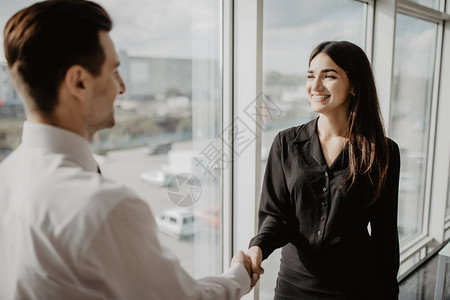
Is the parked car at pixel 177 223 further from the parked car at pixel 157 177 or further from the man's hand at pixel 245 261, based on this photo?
the man's hand at pixel 245 261

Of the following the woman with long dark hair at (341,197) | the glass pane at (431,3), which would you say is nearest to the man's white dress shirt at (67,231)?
the woman with long dark hair at (341,197)

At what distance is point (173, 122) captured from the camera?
1903mm

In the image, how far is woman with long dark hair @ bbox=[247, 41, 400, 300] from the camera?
153 cm

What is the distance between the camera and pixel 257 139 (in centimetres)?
202

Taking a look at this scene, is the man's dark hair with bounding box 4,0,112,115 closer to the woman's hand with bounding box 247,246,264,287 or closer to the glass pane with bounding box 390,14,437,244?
the woman's hand with bounding box 247,246,264,287

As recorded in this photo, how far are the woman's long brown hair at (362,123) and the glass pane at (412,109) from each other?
208 centimetres

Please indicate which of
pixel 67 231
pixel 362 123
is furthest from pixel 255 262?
pixel 67 231

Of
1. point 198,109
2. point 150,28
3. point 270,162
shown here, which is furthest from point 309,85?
point 150,28

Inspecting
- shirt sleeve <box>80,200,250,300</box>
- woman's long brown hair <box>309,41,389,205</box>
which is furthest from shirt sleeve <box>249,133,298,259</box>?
shirt sleeve <box>80,200,250,300</box>

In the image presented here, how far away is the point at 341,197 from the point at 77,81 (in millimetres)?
1113

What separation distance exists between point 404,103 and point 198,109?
2592mm

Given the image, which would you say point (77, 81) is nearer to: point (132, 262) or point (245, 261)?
point (132, 262)

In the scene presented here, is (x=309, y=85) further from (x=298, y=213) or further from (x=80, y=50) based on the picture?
(x=80, y=50)

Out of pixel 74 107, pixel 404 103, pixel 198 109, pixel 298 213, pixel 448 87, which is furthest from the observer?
pixel 448 87
